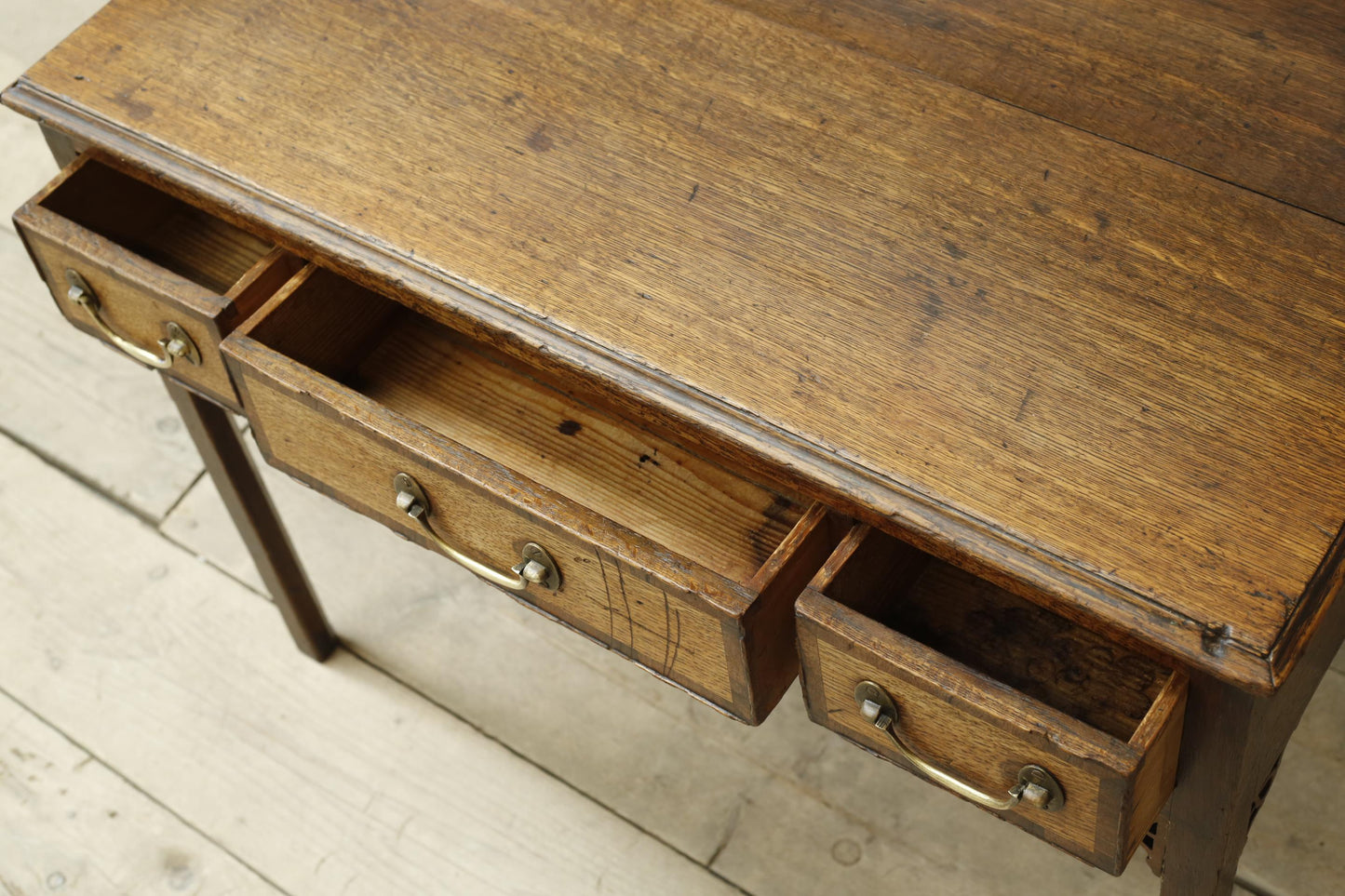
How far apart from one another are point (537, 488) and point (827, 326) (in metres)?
0.19

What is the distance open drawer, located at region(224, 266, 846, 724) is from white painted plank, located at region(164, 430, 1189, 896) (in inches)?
16.0

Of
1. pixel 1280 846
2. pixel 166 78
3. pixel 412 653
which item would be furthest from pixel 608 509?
pixel 1280 846

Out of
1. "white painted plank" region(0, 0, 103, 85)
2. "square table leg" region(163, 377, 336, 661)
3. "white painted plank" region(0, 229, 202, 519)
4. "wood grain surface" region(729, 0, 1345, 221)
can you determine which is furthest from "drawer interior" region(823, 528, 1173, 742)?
"white painted plank" region(0, 0, 103, 85)

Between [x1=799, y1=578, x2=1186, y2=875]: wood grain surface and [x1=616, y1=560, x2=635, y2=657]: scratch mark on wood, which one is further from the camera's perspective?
[x1=616, y1=560, x2=635, y2=657]: scratch mark on wood

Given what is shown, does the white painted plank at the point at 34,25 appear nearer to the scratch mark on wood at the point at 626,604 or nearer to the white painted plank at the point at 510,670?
→ the white painted plank at the point at 510,670

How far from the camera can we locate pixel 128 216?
1.10 meters

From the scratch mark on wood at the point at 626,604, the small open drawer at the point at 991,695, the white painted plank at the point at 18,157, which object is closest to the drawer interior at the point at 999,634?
the small open drawer at the point at 991,695

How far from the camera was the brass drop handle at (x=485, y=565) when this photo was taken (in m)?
0.90

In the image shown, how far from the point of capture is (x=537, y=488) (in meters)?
0.85

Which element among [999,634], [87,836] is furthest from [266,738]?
[999,634]

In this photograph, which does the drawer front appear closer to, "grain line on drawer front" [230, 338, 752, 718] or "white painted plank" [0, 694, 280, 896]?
"grain line on drawer front" [230, 338, 752, 718]

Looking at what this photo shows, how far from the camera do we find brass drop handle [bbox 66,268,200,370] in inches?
39.4

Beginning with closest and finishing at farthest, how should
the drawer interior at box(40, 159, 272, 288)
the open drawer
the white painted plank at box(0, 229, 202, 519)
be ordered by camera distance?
the open drawer < the drawer interior at box(40, 159, 272, 288) < the white painted plank at box(0, 229, 202, 519)

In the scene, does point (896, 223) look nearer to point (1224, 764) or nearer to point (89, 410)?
point (1224, 764)
